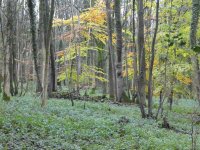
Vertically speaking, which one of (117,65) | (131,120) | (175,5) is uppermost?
(175,5)

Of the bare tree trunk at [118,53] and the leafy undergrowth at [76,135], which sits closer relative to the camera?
the leafy undergrowth at [76,135]

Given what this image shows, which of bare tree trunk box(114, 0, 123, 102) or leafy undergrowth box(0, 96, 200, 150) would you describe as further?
bare tree trunk box(114, 0, 123, 102)

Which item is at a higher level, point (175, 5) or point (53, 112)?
point (175, 5)

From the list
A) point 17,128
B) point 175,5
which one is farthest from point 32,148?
point 175,5

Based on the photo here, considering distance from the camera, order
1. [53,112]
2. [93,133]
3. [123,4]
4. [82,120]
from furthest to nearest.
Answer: [123,4] < [53,112] < [82,120] < [93,133]

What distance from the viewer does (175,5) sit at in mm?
18594

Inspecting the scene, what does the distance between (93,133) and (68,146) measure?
2018 mm

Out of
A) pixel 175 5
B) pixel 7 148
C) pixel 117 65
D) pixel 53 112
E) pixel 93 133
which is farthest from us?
pixel 117 65

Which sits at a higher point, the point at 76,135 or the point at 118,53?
the point at 118,53

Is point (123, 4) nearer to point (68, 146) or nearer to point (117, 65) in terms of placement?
point (117, 65)

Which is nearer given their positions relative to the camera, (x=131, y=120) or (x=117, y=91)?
(x=131, y=120)

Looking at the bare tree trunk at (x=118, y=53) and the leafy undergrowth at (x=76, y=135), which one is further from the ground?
the bare tree trunk at (x=118, y=53)

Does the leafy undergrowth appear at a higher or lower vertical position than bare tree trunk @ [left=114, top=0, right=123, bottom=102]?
lower

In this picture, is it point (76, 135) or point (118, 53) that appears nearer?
point (76, 135)
